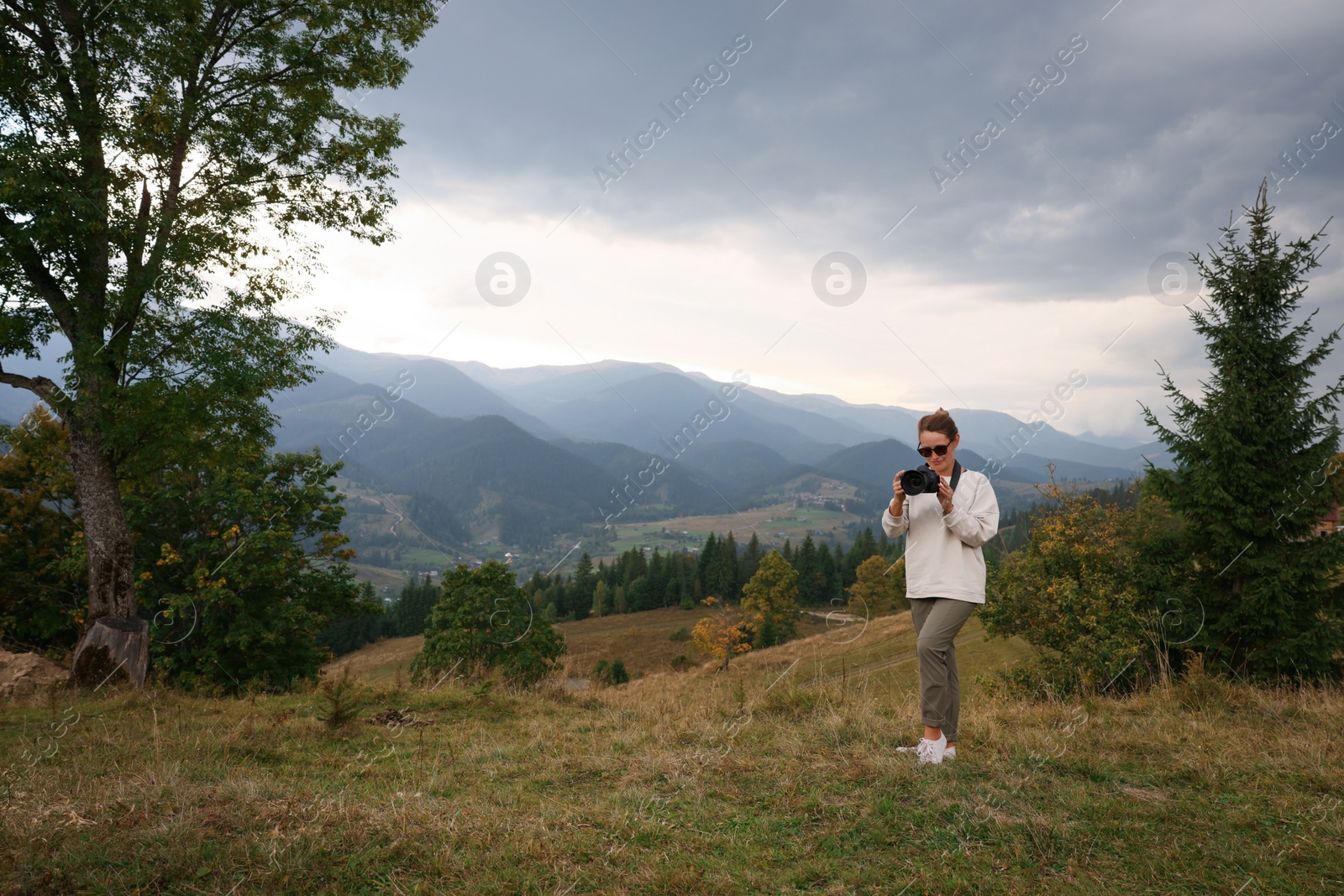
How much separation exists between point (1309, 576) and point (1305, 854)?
12.7 meters

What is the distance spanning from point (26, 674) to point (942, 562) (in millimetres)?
12060

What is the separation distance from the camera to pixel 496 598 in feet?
80.0

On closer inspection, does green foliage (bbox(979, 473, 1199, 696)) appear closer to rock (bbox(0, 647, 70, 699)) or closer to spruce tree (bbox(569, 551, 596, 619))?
rock (bbox(0, 647, 70, 699))

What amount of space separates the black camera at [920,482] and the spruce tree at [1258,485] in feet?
36.9

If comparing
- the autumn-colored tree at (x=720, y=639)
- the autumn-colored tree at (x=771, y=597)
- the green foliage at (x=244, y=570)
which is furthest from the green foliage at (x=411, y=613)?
the green foliage at (x=244, y=570)

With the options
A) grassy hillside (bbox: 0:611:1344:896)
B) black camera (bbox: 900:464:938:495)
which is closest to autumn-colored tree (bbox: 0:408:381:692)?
grassy hillside (bbox: 0:611:1344:896)

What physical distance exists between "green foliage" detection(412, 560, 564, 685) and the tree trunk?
12.9 metres

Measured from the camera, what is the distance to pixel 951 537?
4949mm

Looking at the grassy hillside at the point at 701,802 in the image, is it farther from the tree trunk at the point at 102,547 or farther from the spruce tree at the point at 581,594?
the spruce tree at the point at 581,594

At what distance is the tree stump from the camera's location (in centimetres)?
871

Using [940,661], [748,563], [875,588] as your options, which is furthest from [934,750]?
[748,563]

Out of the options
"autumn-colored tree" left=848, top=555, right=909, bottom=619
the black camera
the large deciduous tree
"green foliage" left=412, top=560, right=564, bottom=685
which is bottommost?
"autumn-colored tree" left=848, top=555, right=909, bottom=619

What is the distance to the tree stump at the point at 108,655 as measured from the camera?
8.71 metres

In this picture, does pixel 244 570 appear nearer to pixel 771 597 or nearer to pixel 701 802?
pixel 701 802
